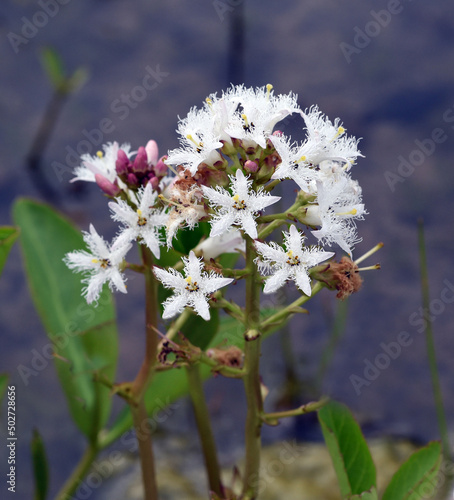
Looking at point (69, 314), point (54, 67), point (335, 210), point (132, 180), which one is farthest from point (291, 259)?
point (54, 67)

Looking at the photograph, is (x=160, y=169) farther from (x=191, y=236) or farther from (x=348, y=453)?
(x=348, y=453)

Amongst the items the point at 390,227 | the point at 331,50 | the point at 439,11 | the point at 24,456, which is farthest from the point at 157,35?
the point at 24,456

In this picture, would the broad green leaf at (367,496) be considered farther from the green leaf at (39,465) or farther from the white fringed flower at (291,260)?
the green leaf at (39,465)

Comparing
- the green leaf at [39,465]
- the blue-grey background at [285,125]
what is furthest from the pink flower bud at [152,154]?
the blue-grey background at [285,125]

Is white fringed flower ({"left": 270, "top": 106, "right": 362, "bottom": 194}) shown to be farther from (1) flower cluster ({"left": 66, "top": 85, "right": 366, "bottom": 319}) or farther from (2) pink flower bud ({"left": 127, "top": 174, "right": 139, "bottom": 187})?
(2) pink flower bud ({"left": 127, "top": 174, "right": 139, "bottom": 187})

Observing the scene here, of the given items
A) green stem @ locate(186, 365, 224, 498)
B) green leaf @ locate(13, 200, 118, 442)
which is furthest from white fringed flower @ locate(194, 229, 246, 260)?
green leaf @ locate(13, 200, 118, 442)

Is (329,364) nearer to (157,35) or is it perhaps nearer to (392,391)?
(392,391)

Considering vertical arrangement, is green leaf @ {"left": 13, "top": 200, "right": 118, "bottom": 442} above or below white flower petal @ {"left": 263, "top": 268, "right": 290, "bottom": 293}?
above
